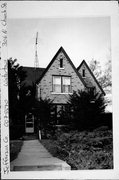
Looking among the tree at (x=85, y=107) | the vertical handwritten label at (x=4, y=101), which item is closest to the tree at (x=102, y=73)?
the tree at (x=85, y=107)

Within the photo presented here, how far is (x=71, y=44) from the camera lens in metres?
3.83

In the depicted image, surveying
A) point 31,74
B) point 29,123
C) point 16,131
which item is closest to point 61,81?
point 31,74

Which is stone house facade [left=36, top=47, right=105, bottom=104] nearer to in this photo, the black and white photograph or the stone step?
the black and white photograph

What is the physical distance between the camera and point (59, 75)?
152 inches

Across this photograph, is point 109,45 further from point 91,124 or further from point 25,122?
point 25,122

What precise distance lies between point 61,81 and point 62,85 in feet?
0.16

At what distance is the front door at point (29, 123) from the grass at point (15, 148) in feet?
0.54

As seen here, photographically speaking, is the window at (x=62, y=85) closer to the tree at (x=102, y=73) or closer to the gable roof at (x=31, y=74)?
the gable roof at (x=31, y=74)

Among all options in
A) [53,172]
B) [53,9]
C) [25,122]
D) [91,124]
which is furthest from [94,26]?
[53,172]

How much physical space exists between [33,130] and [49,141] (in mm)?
232

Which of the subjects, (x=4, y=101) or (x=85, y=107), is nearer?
(x=4, y=101)

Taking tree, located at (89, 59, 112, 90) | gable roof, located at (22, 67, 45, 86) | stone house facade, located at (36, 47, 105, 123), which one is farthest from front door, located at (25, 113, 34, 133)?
tree, located at (89, 59, 112, 90)

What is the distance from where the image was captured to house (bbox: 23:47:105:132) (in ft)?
12.6

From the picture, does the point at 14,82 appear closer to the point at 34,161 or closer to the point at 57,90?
the point at 57,90
